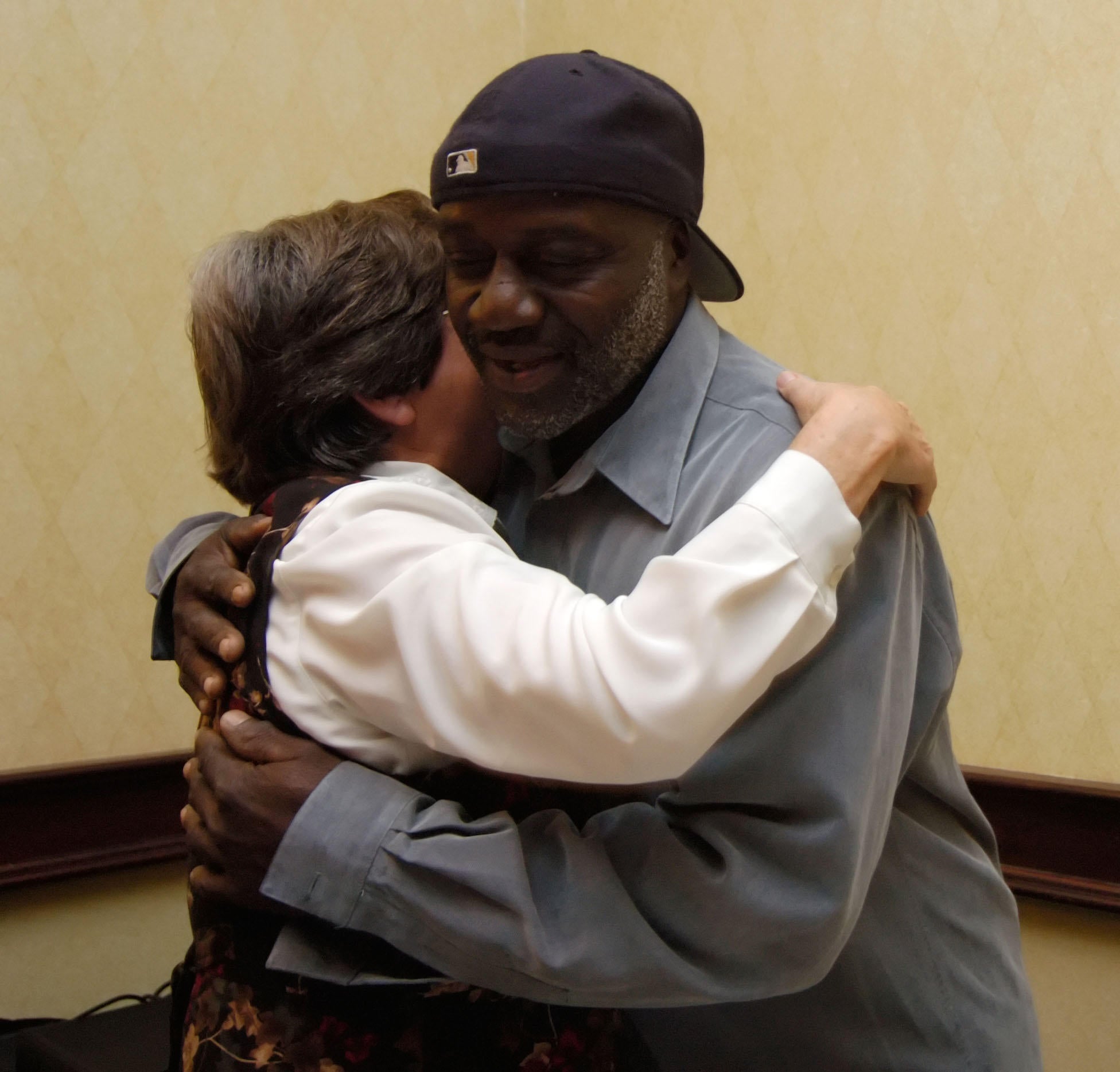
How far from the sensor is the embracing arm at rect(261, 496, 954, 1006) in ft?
3.22

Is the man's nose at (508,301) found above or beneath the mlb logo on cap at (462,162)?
beneath

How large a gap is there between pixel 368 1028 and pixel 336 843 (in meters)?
0.18

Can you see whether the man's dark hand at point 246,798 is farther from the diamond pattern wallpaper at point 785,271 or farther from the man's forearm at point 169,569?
the diamond pattern wallpaper at point 785,271

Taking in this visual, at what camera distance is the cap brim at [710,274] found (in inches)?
50.5

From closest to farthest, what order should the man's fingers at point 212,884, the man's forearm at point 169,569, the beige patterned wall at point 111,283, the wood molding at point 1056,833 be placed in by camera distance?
the man's fingers at point 212,884 → the man's forearm at point 169,569 → the wood molding at point 1056,833 → the beige patterned wall at point 111,283

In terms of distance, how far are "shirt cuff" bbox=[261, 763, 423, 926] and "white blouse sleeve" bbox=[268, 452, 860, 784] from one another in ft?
0.19

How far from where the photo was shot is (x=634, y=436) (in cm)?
120

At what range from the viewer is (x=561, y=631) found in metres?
0.91

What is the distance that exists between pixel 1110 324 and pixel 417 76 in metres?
1.62

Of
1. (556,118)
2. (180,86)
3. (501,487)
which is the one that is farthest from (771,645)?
(180,86)

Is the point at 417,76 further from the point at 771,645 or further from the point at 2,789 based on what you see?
the point at 771,645

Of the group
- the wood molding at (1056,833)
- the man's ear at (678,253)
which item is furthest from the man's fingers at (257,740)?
the wood molding at (1056,833)

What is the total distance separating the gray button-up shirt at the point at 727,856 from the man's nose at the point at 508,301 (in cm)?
16

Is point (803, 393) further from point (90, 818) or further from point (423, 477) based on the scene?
point (90, 818)
